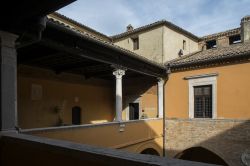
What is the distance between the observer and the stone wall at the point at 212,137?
10.0 metres

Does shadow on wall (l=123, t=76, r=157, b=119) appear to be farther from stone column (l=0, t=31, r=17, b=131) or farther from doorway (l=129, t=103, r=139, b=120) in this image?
stone column (l=0, t=31, r=17, b=131)

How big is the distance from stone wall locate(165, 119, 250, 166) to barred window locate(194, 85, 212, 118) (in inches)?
16.1

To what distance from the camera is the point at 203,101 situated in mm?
11438

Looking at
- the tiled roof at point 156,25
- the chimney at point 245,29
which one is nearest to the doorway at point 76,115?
the tiled roof at point 156,25

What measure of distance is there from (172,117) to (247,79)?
412 centimetres

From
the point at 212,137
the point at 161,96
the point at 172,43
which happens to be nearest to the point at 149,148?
the point at 161,96

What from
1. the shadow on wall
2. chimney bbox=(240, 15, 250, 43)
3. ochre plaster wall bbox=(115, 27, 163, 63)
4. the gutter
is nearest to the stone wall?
the shadow on wall

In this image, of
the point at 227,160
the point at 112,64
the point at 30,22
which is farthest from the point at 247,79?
the point at 30,22

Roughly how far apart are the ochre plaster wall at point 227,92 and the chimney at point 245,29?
5.10 metres

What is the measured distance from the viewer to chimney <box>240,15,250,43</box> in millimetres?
14450

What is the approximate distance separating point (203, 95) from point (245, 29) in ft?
20.8

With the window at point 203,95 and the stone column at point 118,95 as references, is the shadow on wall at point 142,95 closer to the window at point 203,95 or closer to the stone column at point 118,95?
the window at point 203,95

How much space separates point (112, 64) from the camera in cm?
904

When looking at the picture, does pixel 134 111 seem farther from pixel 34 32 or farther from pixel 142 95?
pixel 34 32
